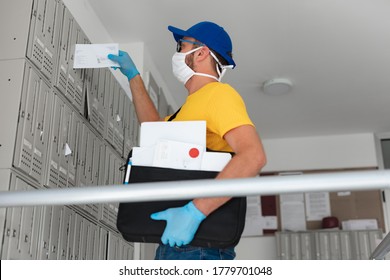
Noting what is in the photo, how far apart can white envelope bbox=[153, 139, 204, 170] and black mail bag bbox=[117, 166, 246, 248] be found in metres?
0.02

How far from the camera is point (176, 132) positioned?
1.71m

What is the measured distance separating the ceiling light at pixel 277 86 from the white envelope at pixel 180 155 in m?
2.41

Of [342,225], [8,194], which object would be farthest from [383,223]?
[8,194]

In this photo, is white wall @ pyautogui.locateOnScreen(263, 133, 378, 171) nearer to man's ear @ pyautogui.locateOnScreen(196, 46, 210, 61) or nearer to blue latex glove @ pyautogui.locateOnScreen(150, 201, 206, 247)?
man's ear @ pyautogui.locateOnScreen(196, 46, 210, 61)

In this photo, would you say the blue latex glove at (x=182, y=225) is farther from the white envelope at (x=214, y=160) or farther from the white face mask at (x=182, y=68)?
the white face mask at (x=182, y=68)

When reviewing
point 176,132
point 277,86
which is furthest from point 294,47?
point 176,132

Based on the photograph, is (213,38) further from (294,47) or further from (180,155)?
(294,47)

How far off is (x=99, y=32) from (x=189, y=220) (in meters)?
1.96

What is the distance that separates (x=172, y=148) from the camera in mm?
1673

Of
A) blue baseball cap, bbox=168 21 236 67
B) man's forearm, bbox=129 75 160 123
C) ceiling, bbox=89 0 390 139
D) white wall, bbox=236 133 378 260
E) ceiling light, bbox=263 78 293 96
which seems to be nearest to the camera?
blue baseball cap, bbox=168 21 236 67

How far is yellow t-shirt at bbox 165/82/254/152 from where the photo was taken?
1.72 m

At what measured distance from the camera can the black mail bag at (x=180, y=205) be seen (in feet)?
5.22

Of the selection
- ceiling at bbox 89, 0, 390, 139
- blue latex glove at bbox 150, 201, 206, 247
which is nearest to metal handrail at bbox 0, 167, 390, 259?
blue latex glove at bbox 150, 201, 206, 247

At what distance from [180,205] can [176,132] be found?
0.22m
